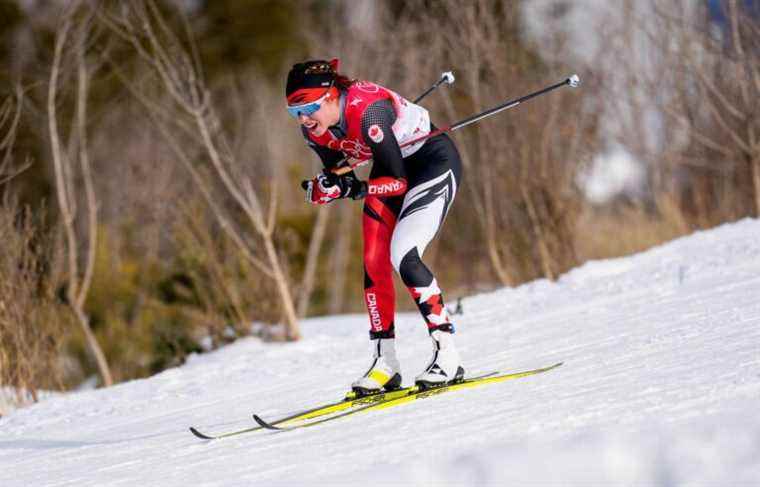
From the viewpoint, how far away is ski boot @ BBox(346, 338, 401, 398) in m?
4.93

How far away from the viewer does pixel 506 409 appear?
159 inches

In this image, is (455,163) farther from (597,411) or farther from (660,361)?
(597,411)

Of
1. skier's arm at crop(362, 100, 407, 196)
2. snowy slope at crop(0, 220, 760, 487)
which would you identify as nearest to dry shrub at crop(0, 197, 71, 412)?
snowy slope at crop(0, 220, 760, 487)

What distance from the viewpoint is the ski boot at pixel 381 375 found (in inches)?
194

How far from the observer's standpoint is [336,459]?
3.66 meters

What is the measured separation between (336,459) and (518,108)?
731cm

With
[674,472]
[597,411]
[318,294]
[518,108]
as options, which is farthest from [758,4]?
[318,294]

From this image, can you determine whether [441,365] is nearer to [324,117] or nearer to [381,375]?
[381,375]

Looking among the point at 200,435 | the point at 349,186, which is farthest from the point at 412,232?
the point at 200,435

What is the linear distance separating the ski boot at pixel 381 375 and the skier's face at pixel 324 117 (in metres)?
1.07

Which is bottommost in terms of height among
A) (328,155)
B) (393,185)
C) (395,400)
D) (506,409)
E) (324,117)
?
(395,400)

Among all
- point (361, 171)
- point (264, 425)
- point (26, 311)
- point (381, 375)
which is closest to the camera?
point (264, 425)

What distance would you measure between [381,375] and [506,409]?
106cm

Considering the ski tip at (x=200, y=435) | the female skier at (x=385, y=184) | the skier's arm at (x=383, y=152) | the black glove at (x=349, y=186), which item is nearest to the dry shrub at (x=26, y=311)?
the ski tip at (x=200, y=435)
